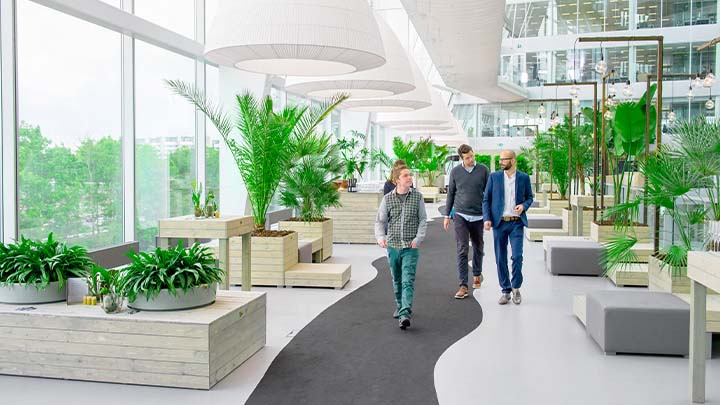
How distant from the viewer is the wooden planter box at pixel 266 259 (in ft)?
28.7

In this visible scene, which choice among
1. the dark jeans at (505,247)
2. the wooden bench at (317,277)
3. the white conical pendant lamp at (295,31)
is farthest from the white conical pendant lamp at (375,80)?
the dark jeans at (505,247)

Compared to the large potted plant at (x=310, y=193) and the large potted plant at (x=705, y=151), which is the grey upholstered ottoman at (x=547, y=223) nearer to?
the large potted plant at (x=310, y=193)

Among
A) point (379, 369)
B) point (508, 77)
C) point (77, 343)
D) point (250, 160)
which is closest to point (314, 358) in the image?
point (379, 369)

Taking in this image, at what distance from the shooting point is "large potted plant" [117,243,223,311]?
15.7ft

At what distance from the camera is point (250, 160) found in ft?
29.5

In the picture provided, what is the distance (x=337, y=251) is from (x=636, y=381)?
8248 millimetres

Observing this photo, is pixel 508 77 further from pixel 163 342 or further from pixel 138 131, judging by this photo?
pixel 163 342

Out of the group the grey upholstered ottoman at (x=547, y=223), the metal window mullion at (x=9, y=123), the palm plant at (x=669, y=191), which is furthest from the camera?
the grey upholstered ottoman at (x=547, y=223)

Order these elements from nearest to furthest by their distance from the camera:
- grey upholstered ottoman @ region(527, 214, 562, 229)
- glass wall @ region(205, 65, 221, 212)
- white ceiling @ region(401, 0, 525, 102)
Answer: white ceiling @ region(401, 0, 525, 102) → glass wall @ region(205, 65, 221, 212) → grey upholstered ottoman @ region(527, 214, 562, 229)

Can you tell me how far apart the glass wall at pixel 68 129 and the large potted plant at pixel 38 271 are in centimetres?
237

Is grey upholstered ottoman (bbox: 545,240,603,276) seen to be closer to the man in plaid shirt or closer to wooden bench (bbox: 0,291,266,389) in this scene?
the man in plaid shirt

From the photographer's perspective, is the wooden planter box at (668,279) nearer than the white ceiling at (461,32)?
Yes

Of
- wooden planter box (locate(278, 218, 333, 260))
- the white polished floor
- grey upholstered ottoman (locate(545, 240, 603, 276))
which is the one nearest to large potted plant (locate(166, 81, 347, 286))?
the white polished floor

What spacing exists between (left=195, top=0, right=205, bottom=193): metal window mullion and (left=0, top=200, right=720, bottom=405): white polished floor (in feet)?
18.9
